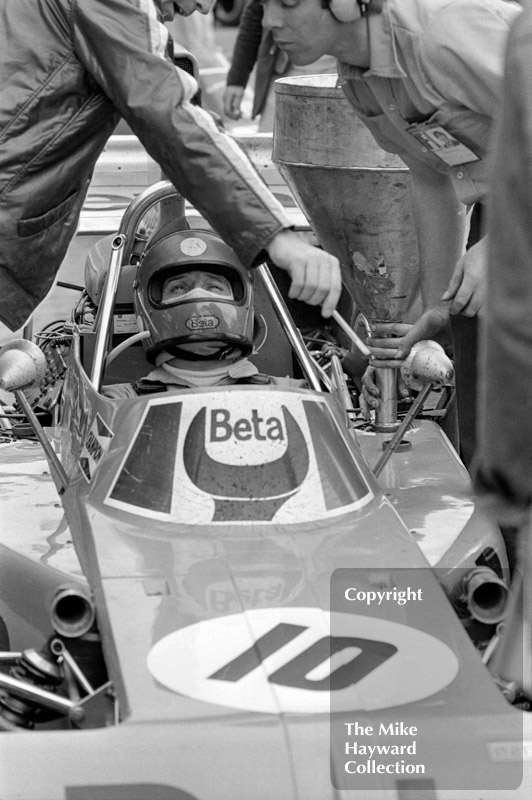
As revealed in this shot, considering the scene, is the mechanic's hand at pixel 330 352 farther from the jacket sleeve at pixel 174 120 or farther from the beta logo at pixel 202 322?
the jacket sleeve at pixel 174 120

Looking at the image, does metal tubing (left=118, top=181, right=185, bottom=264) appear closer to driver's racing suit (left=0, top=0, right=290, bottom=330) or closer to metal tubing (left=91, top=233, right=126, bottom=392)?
metal tubing (left=91, top=233, right=126, bottom=392)

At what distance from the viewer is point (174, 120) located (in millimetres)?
3156

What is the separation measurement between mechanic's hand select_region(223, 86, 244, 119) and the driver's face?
5085mm

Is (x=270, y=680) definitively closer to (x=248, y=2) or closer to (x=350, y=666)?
(x=350, y=666)

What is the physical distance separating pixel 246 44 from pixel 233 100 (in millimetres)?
461

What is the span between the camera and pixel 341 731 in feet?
7.93

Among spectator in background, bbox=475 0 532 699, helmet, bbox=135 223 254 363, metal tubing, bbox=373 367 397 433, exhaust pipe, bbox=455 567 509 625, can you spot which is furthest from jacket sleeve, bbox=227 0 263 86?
spectator in background, bbox=475 0 532 699

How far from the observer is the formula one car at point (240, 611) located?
7.86ft

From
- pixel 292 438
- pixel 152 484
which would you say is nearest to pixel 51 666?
pixel 152 484

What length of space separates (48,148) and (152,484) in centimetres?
94

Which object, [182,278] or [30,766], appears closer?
[30,766]

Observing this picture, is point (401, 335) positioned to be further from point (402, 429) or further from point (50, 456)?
point (50, 456)

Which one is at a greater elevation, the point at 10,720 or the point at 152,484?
the point at 152,484

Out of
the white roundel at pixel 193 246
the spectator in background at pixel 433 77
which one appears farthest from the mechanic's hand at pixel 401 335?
the white roundel at pixel 193 246
